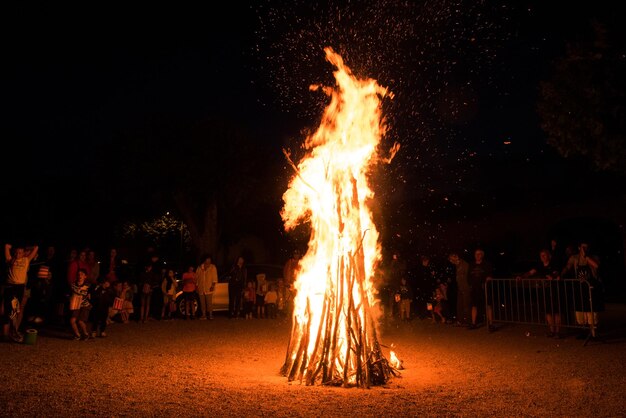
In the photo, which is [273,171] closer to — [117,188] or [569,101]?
[117,188]

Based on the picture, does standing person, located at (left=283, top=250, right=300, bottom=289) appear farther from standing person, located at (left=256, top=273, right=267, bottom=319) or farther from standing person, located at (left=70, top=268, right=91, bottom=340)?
standing person, located at (left=70, top=268, right=91, bottom=340)

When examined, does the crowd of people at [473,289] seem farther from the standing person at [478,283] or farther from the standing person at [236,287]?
the standing person at [236,287]

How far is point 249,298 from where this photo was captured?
56.2 ft

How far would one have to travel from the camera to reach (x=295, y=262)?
16406 mm

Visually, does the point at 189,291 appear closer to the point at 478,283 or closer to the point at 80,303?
the point at 80,303

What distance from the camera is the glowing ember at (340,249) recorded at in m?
7.75

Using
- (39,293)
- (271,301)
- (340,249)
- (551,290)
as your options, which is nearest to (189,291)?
(271,301)

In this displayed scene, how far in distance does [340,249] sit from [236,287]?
973cm

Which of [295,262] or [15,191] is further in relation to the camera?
[15,191]

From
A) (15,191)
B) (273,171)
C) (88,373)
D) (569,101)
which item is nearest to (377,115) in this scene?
(88,373)

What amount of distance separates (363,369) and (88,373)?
3.80 meters

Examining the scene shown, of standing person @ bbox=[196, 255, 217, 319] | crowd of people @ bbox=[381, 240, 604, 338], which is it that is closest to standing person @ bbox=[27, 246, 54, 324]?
standing person @ bbox=[196, 255, 217, 319]

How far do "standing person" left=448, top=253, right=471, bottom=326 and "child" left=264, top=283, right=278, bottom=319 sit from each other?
525cm

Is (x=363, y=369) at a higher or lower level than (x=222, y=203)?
lower
